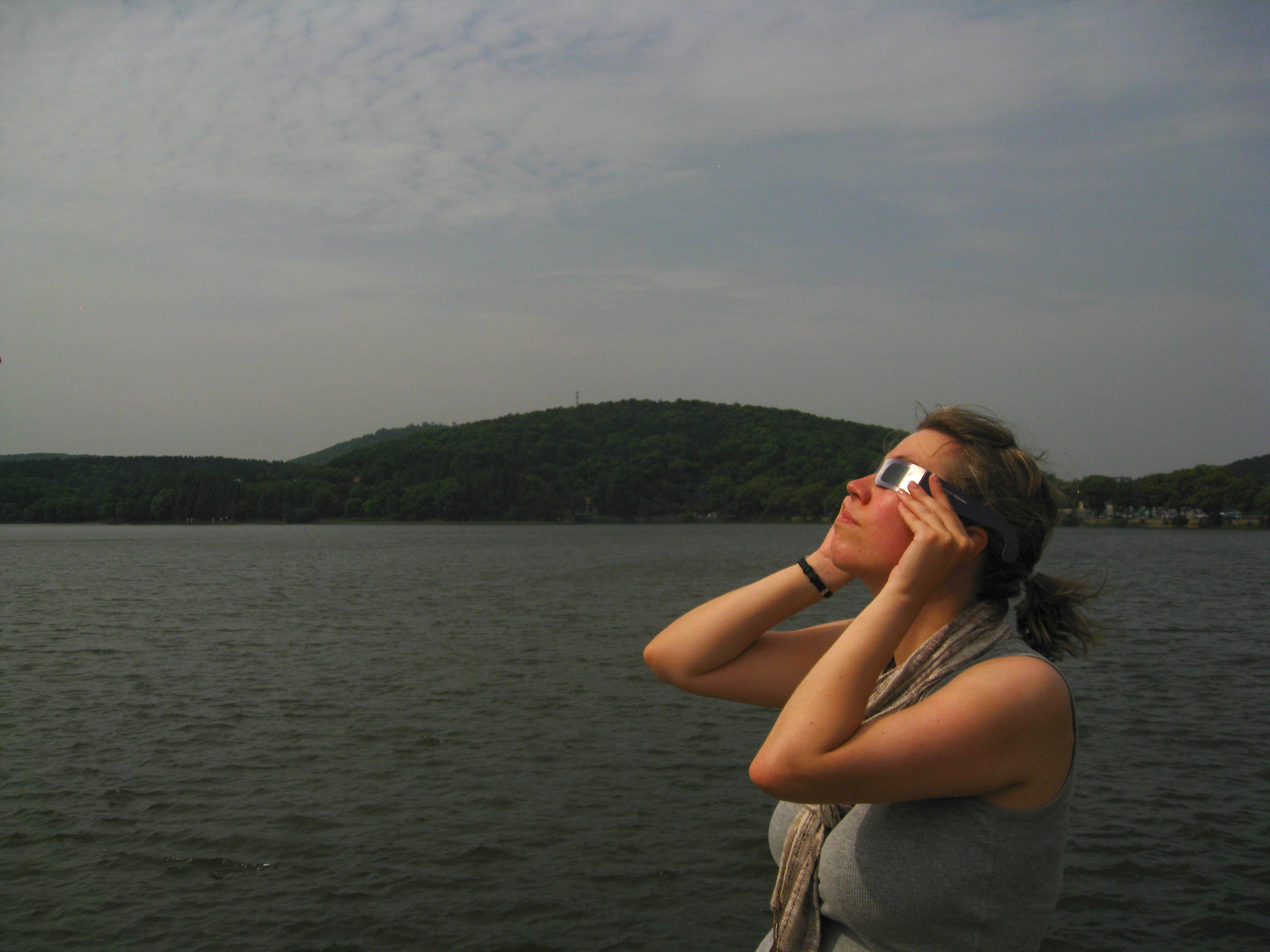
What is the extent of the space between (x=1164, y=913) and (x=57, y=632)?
30.6 m

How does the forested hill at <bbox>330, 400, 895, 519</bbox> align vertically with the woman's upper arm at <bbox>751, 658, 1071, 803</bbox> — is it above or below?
above

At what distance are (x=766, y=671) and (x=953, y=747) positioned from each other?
872 millimetres

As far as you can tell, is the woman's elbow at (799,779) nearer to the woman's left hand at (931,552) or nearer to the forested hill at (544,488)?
the woman's left hand at (931,552)

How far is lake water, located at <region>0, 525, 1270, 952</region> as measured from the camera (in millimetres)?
8859

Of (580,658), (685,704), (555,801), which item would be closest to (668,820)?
(555,801)

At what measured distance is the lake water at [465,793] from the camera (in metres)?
8.86

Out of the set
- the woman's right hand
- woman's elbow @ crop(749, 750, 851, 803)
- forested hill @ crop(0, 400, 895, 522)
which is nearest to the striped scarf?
woman's elbow @ crop(749, 750, 851, 803)

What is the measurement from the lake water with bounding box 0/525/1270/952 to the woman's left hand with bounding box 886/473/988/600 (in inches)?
99.3

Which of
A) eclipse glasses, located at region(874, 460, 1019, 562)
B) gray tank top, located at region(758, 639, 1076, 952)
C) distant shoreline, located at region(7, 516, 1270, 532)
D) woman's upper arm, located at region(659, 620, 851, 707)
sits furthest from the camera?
distant shoreline, located at region(7, 516, 1270, 532)

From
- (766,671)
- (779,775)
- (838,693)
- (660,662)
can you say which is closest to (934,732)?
(838,693)

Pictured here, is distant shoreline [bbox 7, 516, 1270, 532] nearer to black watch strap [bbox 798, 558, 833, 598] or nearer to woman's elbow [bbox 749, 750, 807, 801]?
black watch strap [bbox 798, 558, 833, 598]

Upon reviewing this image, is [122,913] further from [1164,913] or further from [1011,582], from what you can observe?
[1164,913]

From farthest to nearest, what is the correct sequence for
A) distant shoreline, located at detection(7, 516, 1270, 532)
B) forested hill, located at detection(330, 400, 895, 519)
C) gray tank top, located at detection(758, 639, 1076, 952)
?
distant shoreline, located at detection(7, 516, 1270, 532) < forested hill, located at detection(330, 400, 895, 519) < gray tank top, located at detection(758, 639, 1076, 952)

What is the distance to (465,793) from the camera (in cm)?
1252
